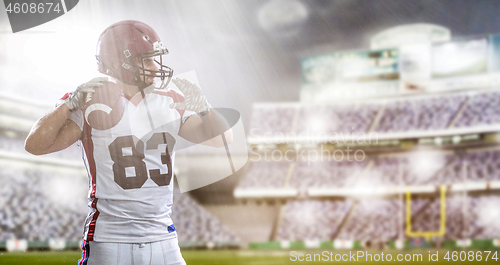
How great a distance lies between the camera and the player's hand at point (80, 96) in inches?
34.4

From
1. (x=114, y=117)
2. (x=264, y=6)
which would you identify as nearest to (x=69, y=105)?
(x=114, y=117)

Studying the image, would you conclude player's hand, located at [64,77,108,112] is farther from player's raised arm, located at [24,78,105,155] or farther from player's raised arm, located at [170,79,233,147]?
player's raised arm, located at [170,79,233,147]

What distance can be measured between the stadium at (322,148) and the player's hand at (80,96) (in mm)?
4244

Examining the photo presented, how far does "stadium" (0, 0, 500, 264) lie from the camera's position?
556 cm

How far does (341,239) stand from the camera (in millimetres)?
6312

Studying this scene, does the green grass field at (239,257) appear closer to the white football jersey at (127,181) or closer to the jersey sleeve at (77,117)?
the white football jersey at (127,181)

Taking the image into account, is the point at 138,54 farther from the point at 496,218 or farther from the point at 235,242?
the point at 496,218

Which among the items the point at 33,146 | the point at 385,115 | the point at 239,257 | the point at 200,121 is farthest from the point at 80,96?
the point at 385,115

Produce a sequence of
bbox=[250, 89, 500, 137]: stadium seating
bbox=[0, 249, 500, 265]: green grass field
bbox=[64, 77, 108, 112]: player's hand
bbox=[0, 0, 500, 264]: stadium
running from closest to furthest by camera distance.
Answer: bbox=[64, 77, 108, 112]: player's hand < bbox=[0, 249, 500, 265]: green grass field < bbox=[0, 0, 500, 264]: stadium < bbox=[250, 89, 500, 137]: stadium seating

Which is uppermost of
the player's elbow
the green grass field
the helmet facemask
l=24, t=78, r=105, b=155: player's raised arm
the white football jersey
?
the helmet facemask

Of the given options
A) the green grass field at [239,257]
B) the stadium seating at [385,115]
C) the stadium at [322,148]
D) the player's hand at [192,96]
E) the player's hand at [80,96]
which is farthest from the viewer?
the stadium seating at [385,115]

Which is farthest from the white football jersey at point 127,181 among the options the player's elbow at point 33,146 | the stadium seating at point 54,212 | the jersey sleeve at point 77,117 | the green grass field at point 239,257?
the stadium seating at point 54,212

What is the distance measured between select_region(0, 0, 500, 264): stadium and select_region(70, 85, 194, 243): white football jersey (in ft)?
13.6

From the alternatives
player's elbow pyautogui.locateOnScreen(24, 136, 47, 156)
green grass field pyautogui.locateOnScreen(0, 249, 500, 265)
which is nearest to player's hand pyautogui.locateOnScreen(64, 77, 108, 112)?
player's elbow pyautogui.locateOnScreen(24, 136, 47, 156)
